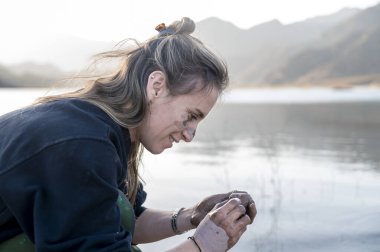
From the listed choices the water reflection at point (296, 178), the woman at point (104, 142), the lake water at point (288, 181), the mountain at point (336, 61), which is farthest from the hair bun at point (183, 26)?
the mountain at point (336, 61)

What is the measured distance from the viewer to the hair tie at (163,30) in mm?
2461

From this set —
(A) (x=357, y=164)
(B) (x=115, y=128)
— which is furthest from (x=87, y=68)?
(A) (x=357, y=164)

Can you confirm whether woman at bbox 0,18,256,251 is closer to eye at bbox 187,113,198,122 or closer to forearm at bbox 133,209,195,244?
eye at bbox 187,113,198,122

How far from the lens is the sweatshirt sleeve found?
6.19 feet

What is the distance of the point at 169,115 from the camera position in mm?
2285

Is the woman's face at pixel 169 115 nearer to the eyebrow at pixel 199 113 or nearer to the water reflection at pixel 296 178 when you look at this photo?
the eyebrow at pixel 199 113

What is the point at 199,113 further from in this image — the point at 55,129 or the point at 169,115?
the point at 55,129

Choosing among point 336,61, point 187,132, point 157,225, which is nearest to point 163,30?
point 187,132

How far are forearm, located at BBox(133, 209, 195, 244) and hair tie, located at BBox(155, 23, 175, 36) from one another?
37.1 inches

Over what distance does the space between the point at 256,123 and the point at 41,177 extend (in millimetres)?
10042

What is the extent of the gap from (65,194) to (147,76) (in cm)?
58

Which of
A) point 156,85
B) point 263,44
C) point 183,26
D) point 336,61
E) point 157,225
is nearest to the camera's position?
point 156,85

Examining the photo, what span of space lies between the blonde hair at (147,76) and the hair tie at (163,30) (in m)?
0.07

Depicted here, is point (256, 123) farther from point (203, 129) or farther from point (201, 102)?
point (201, 102)
